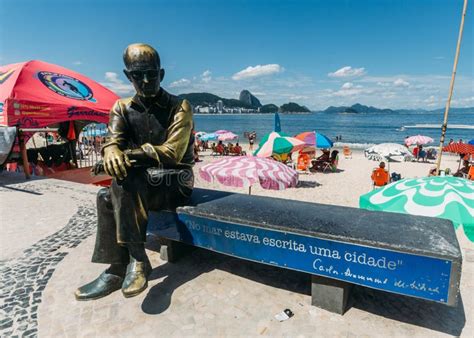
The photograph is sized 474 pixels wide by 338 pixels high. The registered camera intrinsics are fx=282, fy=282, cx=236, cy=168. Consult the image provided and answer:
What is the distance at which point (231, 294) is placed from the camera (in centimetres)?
321

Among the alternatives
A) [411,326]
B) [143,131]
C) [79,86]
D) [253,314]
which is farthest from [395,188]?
[79,86]

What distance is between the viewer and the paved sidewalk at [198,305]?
266 centimetres

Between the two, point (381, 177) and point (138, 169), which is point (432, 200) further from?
point (381, 177)

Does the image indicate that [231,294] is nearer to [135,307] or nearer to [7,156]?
[135,307]

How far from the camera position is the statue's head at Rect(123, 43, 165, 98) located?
2.85 m

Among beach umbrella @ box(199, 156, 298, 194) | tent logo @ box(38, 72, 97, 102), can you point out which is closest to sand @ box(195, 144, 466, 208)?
beach umbrella @ box(199, 156, 298, 194)

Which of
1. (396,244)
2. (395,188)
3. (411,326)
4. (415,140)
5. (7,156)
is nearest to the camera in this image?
(396,244)

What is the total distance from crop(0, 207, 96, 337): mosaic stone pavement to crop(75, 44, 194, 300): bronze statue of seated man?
0.50m

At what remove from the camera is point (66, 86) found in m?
10.8

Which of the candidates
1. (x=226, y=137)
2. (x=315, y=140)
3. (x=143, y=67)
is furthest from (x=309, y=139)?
(x=143, y=67)

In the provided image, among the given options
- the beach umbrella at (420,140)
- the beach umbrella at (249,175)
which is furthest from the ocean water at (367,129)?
the beach umbrella at (249,175)

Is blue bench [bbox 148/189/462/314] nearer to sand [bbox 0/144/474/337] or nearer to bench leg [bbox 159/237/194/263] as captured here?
bench leg [bbox 159/237/194/263]

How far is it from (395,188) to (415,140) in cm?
2114

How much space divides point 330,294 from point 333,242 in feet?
2.09
